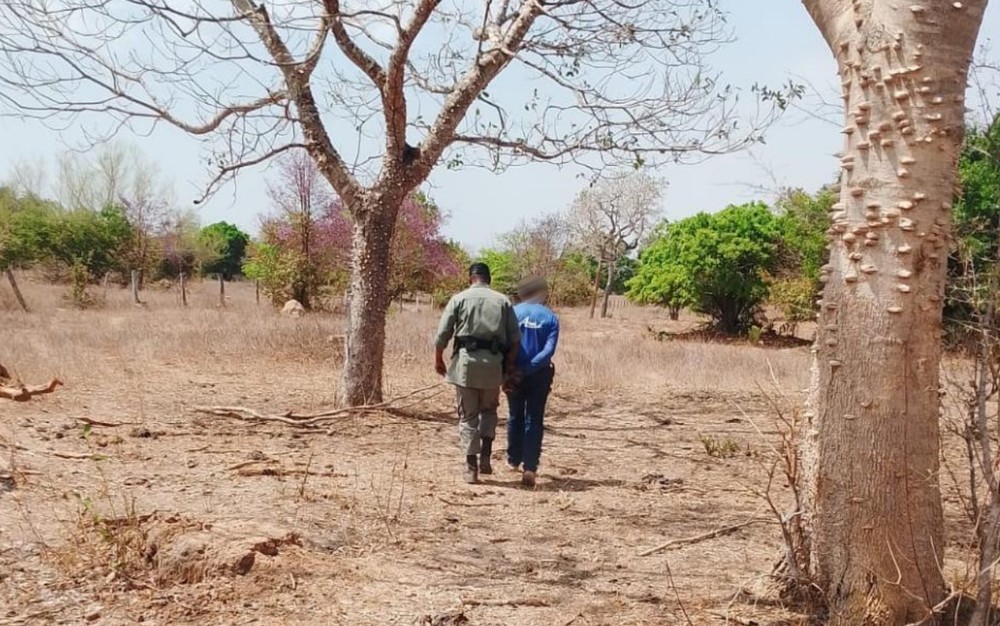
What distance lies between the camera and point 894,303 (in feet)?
10.7

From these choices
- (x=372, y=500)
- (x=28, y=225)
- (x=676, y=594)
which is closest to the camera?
(x=676, y=594)

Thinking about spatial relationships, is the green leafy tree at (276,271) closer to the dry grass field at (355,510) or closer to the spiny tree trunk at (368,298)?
the dry grass field at (355,510)

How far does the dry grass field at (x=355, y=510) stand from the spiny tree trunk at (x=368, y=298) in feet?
1.34

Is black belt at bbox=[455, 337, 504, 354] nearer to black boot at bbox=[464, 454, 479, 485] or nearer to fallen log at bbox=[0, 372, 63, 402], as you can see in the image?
black boot at bbox=[464, 454, 479, 485]

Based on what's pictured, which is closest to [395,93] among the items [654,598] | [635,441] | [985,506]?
[635,441]

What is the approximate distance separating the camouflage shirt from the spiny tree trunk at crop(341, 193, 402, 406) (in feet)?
9.88

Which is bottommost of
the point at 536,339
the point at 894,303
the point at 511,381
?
the point at 511,381

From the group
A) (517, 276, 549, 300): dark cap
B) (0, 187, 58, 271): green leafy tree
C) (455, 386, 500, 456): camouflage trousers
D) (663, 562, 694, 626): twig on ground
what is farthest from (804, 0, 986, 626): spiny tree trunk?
(0, 187, 58, 271): green leafy tree

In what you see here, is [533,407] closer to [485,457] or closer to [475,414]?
[475,414]

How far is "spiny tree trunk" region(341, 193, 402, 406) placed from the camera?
902cm

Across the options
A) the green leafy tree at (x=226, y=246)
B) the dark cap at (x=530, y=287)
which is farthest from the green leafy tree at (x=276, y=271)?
the green leafy tree at (x=226, y=246)

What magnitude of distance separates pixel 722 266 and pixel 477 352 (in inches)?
687

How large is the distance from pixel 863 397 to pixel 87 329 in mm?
15620

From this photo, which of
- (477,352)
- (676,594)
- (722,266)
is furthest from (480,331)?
(722,266)
